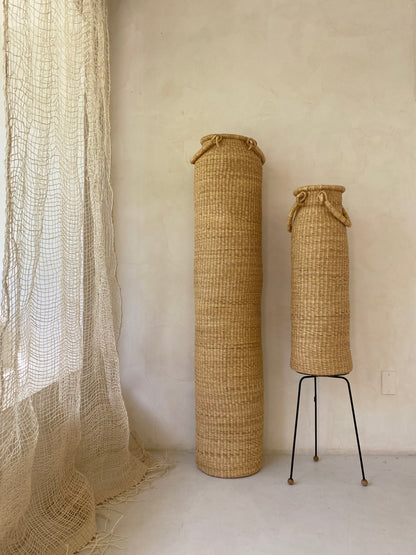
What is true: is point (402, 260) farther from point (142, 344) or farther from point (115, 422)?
point (115, 422)

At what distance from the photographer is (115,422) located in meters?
1.57

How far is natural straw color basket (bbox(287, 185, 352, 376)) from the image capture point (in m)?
1.52

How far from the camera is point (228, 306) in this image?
1595 mm

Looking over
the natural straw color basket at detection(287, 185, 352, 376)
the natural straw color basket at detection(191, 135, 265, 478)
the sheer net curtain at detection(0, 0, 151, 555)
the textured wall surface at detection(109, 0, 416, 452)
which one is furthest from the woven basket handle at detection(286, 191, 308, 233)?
the sheer net curtain at detection(0, 0, 151, 555)

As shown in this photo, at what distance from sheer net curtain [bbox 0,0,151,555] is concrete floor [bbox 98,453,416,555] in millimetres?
160

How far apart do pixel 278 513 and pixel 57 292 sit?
0.99 m

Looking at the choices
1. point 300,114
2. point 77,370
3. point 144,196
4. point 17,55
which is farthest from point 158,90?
point 77,370

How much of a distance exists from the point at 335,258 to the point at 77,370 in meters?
0.97

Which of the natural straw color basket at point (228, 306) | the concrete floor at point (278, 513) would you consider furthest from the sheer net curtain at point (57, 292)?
the natural straw color basket at point (228, 306)

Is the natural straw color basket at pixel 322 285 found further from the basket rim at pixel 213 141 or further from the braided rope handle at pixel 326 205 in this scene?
the basket rim at pixel 213 141

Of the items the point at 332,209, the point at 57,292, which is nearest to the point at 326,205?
the point at 332,209

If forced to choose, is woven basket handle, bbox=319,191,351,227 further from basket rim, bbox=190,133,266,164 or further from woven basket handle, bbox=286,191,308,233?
basket rim, bbox=190,133,266,164

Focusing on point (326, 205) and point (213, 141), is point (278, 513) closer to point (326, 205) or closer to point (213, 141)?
point (326, 205)

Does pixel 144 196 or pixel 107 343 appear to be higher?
pixel 144 196
